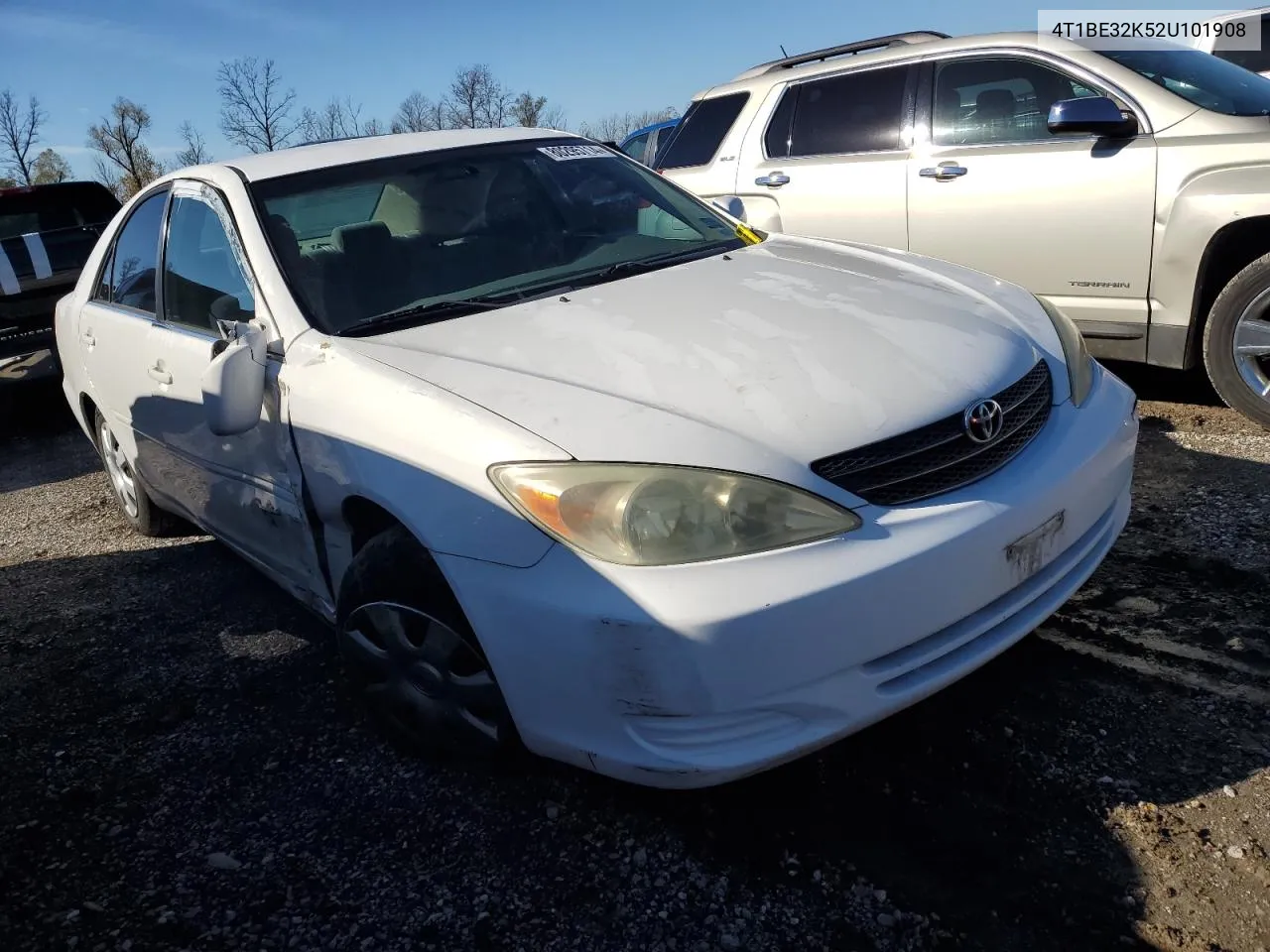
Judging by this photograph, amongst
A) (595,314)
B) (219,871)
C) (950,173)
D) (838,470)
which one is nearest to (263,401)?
(595,314)

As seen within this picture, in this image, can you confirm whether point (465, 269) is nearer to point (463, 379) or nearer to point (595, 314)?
point (595, 314)

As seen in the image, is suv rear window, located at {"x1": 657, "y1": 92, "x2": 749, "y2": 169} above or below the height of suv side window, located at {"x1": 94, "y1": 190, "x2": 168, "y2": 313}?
above

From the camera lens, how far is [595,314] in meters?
2.72

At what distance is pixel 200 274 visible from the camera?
338cm

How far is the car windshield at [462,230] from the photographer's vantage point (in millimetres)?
2936

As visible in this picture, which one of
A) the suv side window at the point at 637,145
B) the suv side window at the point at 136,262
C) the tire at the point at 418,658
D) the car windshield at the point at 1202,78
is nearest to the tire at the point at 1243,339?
the car windshield at the point at 1202,78

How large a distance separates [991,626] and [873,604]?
0.40 metres

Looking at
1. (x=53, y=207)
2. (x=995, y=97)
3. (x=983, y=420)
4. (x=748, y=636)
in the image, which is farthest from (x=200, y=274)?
(x=53, y=207)

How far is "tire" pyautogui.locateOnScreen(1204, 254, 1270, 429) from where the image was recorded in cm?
419

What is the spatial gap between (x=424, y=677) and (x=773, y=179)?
428cm

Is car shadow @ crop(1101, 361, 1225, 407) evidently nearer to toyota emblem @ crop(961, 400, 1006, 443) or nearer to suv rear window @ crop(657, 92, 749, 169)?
suv rear window @ crop(657, 92, 749, 169)

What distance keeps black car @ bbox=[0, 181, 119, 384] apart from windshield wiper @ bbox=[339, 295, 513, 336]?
5.47m

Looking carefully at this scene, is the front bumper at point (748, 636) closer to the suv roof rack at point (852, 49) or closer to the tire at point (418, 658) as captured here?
the tire at point (418, 658)

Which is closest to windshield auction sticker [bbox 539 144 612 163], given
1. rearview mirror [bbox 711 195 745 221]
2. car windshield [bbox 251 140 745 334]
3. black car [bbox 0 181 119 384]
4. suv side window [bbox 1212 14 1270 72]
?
car windshield [bbox 251 140 745 334]
